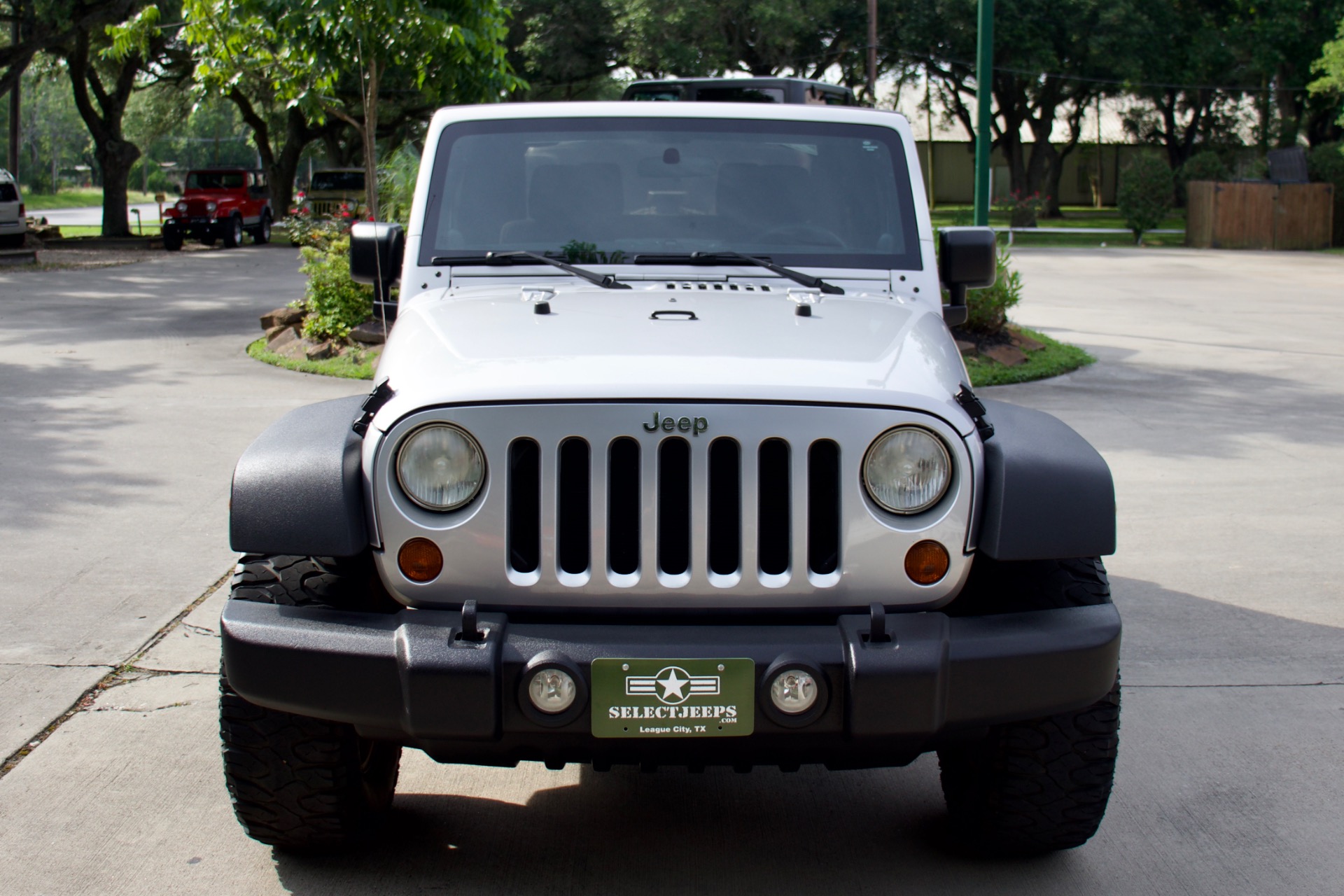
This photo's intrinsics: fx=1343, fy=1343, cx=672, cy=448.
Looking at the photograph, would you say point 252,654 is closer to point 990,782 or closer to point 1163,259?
point 990,782

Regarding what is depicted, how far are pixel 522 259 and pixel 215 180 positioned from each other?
2941cm

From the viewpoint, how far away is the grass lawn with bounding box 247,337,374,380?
35.8 ft

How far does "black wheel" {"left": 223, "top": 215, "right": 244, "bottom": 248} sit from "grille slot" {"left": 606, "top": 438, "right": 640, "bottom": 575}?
→ 95.1 feet

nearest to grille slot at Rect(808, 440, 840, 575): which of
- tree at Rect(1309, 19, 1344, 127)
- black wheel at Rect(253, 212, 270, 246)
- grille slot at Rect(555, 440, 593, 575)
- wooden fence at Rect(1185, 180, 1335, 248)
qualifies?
grille slot at Rect(555, 440, 593, 575)

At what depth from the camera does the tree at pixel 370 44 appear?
36.6ft

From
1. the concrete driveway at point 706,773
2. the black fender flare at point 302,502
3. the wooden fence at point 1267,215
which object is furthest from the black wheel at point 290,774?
the wooden fence at point 1267,215

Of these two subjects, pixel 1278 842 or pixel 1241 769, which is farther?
pixel 1241 769

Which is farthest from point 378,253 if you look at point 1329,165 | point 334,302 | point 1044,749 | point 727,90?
point 1329,165

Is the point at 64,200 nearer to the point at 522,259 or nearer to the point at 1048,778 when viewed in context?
the point at 522,259

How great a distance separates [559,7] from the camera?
34781 mm

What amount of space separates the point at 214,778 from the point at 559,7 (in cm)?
3341

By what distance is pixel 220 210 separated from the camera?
29578 mm

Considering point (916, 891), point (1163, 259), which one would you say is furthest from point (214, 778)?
point (1163, 259)

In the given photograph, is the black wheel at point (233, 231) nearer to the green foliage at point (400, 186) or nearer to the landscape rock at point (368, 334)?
the green foliage at point (400, 186)
